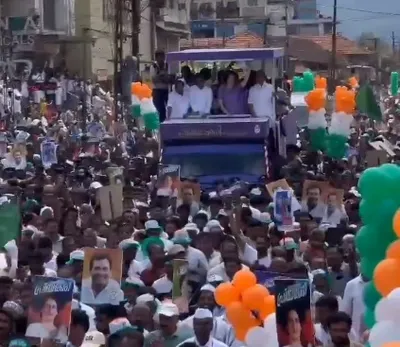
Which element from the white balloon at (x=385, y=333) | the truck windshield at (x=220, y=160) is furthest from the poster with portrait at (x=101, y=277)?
the truck windshield at (x=220, y=160)

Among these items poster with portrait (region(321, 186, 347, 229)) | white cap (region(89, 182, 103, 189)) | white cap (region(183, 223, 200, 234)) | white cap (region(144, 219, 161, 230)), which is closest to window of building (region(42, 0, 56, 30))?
white cap (region(89, 182, 103, 189))

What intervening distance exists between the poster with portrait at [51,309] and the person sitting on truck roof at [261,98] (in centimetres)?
1071

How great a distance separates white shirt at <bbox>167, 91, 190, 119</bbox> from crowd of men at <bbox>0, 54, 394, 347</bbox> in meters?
0.02

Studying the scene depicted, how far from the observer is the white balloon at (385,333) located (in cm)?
549

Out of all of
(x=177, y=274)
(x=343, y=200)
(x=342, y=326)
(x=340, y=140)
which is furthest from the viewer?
(x=340, y=140)

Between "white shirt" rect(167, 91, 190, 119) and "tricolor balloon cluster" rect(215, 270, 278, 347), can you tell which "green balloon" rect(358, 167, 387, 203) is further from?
"white shirt" rect(167, 91, 190, 119)

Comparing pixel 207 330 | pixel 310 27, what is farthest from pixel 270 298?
pixel 310 27

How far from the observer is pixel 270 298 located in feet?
24.7

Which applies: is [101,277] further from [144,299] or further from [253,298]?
[253,298]

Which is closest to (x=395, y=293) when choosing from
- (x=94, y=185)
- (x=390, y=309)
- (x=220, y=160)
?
(x=390, y=309)

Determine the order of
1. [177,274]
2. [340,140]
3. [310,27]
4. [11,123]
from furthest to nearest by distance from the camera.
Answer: [310,27] < [11,123] < [340,140] < [177,274]

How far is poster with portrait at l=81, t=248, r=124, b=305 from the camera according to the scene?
945cm

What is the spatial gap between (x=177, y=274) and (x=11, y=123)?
1869 centimetres

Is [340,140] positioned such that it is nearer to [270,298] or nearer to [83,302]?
[83,302]
